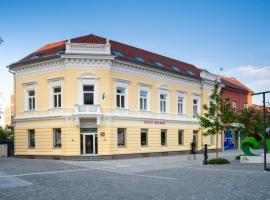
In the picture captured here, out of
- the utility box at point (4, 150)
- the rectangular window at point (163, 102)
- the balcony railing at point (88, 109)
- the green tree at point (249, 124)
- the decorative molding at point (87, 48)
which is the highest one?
the decorative molding at point (87, 48)

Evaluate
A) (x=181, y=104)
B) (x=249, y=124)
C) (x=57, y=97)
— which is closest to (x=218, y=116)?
(x=249, y=124)

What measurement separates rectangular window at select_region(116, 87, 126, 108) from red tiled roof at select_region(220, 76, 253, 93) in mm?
19321

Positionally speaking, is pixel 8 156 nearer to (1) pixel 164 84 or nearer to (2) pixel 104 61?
(2) pixel 104 61

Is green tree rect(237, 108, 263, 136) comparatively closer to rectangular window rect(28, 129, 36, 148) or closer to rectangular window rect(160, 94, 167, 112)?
rectangular window rect(160, 94, 167, 112)

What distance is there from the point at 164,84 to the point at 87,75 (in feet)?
31.1

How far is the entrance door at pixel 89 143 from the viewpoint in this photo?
30078 millimetres

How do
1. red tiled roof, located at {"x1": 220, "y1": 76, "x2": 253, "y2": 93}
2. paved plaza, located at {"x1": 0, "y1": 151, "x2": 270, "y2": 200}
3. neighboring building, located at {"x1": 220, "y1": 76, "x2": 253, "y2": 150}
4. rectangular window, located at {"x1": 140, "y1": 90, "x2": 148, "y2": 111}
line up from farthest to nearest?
red tiled roof, located at {"x1": 220, "y1": 76, "x2": 253, "y2": 93}
neighboring building, located at {"x1": 220, "y1": 76, "x2": 253, "y2": 150}
rectangular window, located at {"x1": 140, "y1": 90, "x2": 148, "y2": 111}
paved plaza, located at {"x1": 0, "y1": 151, "x2": 270, "y2": 200}

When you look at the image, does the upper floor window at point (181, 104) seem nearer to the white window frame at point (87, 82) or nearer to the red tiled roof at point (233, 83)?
the red tiled roof at point (233, 83)

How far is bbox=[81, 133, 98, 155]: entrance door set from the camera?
30078mm

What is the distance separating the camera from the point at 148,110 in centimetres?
3475

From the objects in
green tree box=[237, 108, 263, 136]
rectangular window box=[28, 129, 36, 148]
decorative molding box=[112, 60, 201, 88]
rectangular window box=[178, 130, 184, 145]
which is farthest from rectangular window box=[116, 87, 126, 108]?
green tree box=[237, 108, 263, 136]

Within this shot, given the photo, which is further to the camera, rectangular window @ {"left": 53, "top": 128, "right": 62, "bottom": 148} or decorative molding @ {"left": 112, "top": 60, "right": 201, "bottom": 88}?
decorative molding @ {"left": 112, "top": 60, "right": 201, "bottom": 88}

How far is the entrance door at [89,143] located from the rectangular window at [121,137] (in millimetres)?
2442

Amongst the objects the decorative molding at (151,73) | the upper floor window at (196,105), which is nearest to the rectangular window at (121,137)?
the decorative molding at (151,73)
